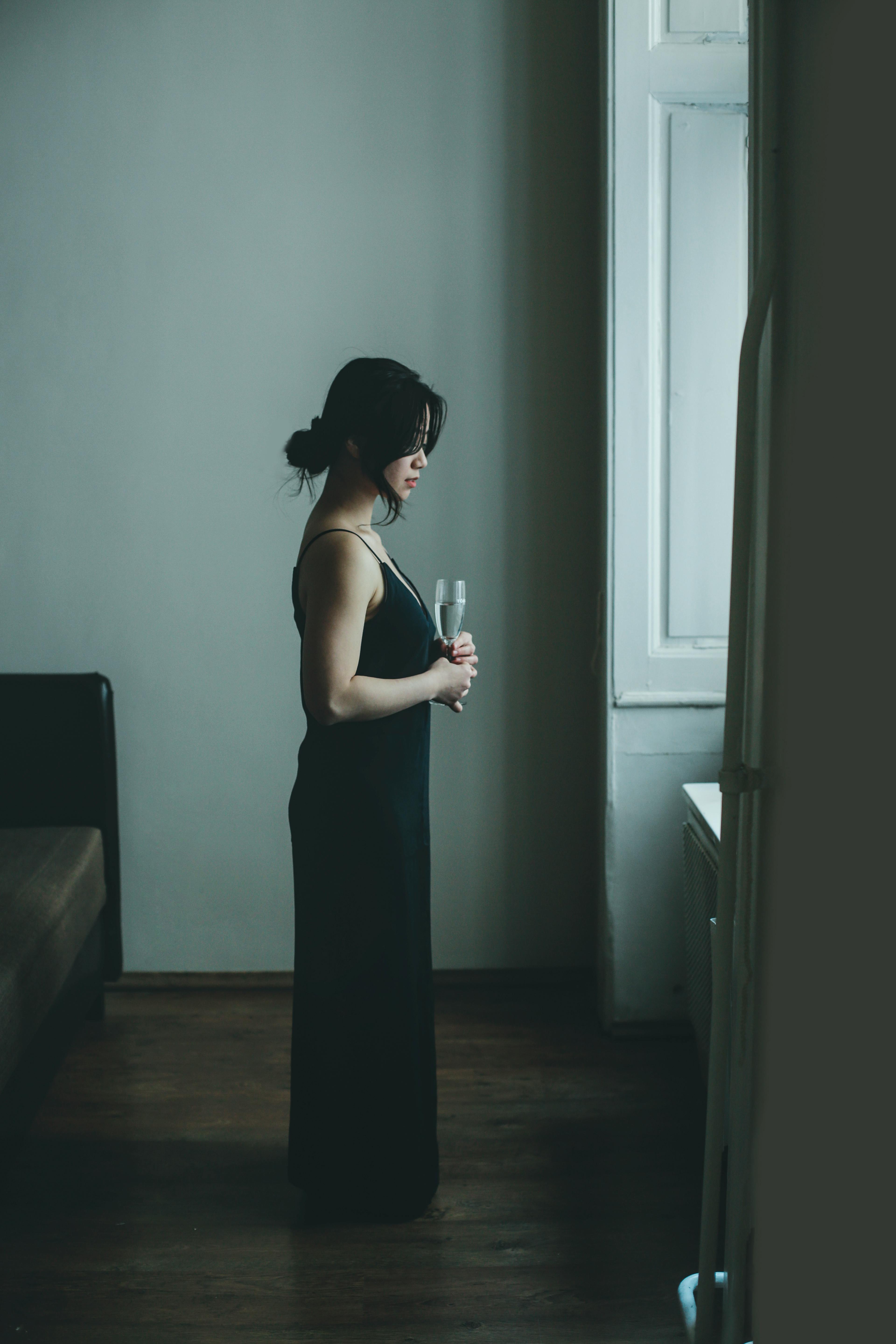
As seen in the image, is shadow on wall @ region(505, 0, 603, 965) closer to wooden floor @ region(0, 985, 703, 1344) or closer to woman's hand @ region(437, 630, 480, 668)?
wooden floor @ region(0, 985, 703, 1344)

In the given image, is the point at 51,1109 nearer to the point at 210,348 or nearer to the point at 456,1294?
the point at 456,1294

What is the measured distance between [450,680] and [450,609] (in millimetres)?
130

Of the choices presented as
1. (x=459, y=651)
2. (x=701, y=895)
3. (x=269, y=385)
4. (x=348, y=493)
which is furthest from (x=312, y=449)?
(x=701, y=895)

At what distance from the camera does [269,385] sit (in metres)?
2.80

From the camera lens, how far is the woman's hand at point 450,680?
179cm

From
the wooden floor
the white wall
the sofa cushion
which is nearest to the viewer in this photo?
the wooden floor

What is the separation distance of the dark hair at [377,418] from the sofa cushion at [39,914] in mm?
1128

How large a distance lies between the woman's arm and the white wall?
115cm

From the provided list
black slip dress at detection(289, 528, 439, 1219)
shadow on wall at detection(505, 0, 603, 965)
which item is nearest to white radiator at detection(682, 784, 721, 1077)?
shadow on wall at detection(505, 0, 603, 965)

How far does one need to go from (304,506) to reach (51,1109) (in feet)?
5.44

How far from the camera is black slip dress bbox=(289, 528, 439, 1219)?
1.76 m

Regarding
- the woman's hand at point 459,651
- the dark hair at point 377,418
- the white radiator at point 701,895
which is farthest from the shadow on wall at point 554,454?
the dark hair at point 377,418

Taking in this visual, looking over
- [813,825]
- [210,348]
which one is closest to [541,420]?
[210,348]

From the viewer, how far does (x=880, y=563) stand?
867 mm
